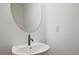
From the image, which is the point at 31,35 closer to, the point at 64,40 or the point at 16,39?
the point at 16,39

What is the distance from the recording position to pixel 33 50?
1255 millimetres

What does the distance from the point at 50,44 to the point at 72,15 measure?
15.0 inches

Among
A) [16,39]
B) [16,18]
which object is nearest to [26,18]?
[16,18]

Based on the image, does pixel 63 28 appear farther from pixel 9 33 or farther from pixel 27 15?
pixel 9 33

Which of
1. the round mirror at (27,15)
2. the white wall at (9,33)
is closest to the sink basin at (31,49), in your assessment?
the white wall at (9,33)

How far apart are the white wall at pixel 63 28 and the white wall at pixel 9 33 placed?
0.09 metres

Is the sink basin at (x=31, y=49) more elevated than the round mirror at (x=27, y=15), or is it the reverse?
the round mirror at (x=27, y=15)

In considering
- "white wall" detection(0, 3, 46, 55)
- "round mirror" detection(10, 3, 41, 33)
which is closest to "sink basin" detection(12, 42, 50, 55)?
"white wall" detection(0, 3, 46, 55)

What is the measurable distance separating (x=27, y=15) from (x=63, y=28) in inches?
15.8

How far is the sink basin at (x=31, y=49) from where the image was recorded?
1.22 m

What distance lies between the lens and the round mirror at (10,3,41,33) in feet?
3.98

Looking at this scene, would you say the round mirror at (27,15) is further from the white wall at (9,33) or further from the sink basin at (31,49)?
the sink basin at (31,49)

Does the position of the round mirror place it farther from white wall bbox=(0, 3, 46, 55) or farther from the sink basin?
the sink basin

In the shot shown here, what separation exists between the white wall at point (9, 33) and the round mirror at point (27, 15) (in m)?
0.05
